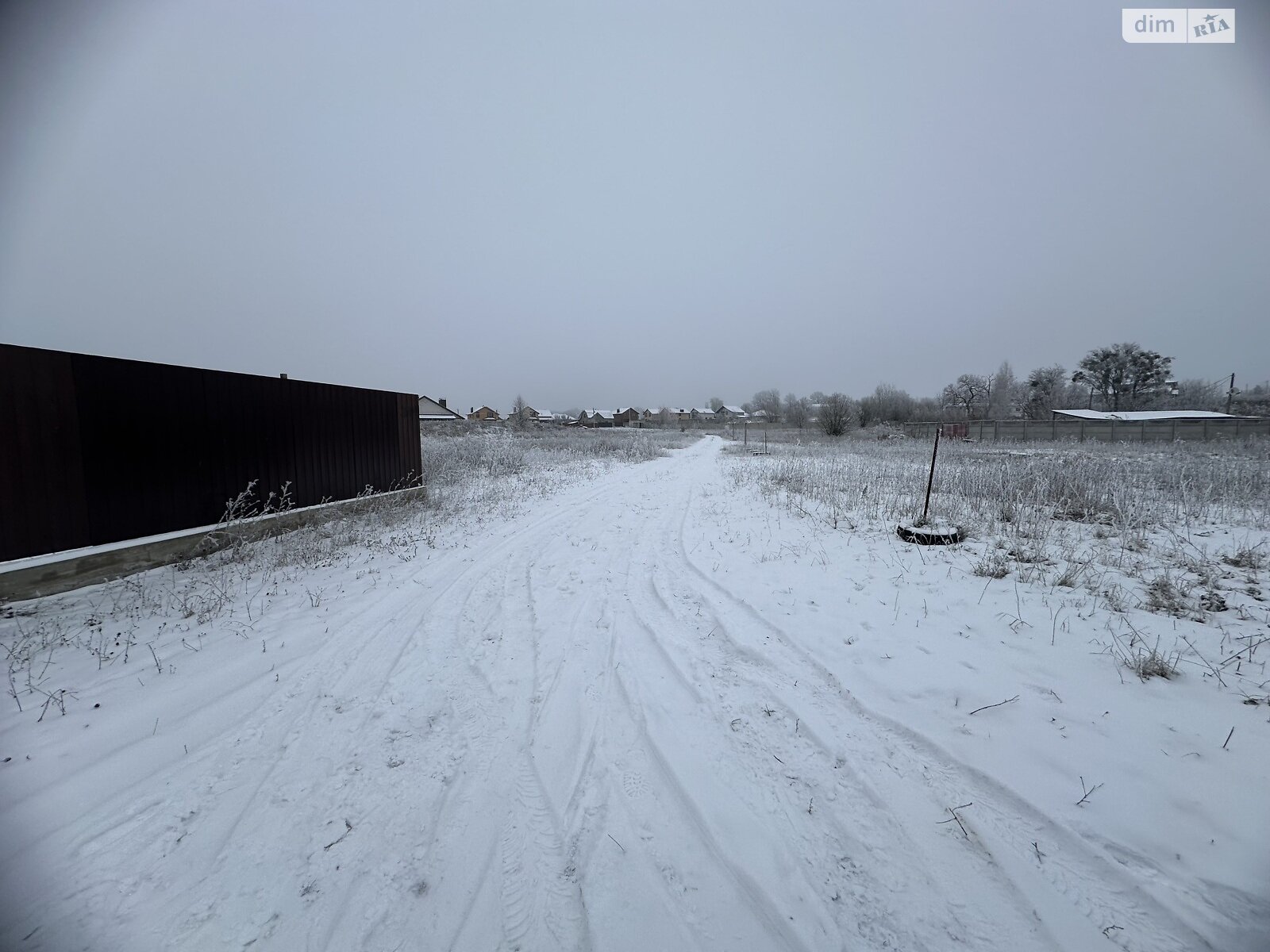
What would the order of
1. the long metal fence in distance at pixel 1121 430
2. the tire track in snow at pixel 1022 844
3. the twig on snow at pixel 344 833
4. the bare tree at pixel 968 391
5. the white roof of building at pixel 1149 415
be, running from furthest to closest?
the bare tree at pixel 968 391
the white roof of building at pixel 1149 415
the long metal fence in distance at pixel 1121 430
the twig on snow at pixel 344 833
the tire track in snow at pixel 1022 844

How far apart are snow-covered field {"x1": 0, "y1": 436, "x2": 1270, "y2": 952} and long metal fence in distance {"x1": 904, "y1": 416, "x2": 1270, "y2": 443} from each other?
3590cm

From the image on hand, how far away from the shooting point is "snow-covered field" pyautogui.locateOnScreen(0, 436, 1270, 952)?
6.01ft

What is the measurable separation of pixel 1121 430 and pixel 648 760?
147 feet

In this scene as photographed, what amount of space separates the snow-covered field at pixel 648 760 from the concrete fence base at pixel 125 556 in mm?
282

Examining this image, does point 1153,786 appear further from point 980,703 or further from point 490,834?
point 490,834

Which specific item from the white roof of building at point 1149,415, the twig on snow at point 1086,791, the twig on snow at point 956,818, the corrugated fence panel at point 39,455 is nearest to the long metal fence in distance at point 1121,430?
the white roof of building at point 1149,415

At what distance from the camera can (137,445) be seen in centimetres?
559

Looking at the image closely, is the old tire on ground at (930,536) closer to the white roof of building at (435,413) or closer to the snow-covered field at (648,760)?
the snow-covered field at (648,760)

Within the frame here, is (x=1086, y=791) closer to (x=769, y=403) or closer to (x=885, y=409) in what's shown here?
(x=885, y=409)

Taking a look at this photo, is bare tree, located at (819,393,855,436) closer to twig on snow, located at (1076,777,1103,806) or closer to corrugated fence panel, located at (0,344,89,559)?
twig on snow, located at (1076,777,1103,806)

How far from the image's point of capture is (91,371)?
17.2 ft

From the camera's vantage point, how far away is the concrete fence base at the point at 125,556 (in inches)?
183

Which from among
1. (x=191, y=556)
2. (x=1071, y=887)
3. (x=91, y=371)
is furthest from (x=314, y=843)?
(x=91, y=371)

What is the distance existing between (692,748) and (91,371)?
7.85 meters
